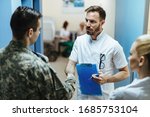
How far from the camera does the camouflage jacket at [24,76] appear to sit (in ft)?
3.68

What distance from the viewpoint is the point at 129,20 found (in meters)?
2.50

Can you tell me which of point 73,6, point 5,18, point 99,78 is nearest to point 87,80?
point 99,78

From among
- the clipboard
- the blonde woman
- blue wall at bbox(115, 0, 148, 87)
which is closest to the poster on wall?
blue wall at bbox(115, 0, 148, 87)

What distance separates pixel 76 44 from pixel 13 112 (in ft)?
2.22

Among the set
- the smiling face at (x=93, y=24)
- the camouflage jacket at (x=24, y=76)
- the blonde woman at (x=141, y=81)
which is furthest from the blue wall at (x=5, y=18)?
the blonde woman at (x=141, y=81)

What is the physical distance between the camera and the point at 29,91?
1.15 metres

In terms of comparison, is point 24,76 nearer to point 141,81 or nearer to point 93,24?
point 141,81

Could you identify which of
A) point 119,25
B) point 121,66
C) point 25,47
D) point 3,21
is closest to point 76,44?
point 121,66

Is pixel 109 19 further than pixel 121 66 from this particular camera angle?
Yes

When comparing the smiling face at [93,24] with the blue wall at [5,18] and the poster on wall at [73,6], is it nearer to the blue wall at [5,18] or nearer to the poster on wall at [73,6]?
the blue wall at [5,18]

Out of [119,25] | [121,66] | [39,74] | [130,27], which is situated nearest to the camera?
[39,74]

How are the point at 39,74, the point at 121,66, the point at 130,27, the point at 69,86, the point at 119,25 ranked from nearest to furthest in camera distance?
1. the point at 39,74
2. the point at 69,86
3. the point at 121,66
4. the point at 130,27
5. the point at 119,25

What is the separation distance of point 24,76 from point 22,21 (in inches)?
9.6

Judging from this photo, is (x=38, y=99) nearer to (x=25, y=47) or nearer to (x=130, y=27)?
(x=25, y=47)
